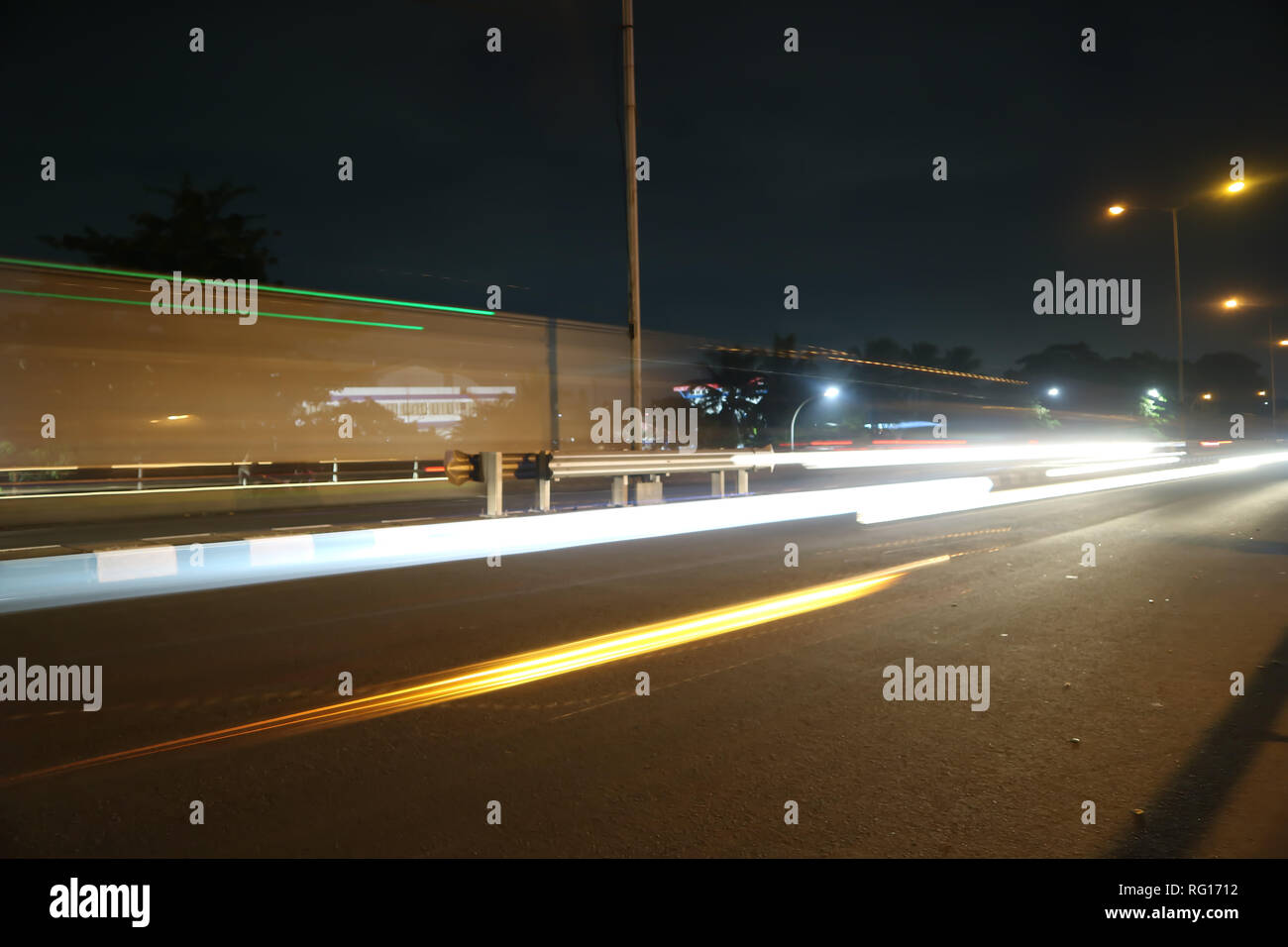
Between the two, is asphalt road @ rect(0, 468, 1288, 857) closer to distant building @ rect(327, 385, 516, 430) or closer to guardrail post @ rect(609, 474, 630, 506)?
guardrail post @ rect(609, 474, 630, 506)

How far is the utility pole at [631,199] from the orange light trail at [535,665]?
7103 millimetres

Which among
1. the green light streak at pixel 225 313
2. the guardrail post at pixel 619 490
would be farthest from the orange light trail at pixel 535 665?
the green light streak at pixel 225 313

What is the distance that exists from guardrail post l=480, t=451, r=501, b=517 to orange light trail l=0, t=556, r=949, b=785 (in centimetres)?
489

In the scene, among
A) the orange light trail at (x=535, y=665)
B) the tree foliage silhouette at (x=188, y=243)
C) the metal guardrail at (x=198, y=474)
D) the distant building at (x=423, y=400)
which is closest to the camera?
the orange light trail at (x=535, y=665)

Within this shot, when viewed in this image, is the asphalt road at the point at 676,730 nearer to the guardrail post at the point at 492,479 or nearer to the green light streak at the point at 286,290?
the guardrail post at the point at 492,479

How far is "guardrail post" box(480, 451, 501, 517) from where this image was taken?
1119cm

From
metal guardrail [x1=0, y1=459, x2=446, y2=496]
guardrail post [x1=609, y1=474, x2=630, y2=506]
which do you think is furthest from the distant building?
guardrail post [x1=609, y1=474, x2=630, y2=506]

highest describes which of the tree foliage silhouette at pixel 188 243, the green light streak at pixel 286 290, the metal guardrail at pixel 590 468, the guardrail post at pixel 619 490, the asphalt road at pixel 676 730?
the tree foliage silhouette at pixel 188 243

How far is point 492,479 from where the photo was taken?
1116 cm

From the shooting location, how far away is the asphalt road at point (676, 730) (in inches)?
125

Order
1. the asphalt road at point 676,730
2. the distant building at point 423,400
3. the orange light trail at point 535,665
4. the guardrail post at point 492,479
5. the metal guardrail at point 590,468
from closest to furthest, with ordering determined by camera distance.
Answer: the asphalt road at point 676,730 < the orange light trail at point 535,665 < the guardrail post at point 492,479 < the metal guardrail at point 590,468 < the distant building at point 423,400

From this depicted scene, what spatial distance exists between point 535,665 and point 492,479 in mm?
5928

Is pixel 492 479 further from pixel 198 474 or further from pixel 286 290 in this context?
pixel 198 474
